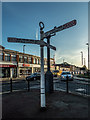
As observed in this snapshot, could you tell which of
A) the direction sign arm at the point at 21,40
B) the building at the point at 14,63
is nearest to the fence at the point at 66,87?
the direction sign arm at the point at 21,40

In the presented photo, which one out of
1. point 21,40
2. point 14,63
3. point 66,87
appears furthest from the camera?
point 14,63

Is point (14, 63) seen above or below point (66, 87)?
above

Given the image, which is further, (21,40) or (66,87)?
(66,87)

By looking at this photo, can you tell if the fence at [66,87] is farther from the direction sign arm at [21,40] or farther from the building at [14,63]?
the building at [14,63]

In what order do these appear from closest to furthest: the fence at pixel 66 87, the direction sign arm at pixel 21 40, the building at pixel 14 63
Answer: the direction sign arm at pixel 21 40, the fence at pixel 66 87, the building at pixel 14 63

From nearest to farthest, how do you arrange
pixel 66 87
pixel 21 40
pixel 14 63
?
pixel 21 40
pixel 66 87
pixel 14 63

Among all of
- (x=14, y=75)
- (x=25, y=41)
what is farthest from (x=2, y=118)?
(x=14, y=75)

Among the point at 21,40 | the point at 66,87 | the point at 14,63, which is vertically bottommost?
the point at 66,87

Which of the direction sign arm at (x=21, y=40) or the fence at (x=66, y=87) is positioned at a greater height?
the direction sign arm at (x=21, y=40)

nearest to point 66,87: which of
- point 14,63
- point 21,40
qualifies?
point 21,40

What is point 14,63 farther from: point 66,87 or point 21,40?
point 21,40

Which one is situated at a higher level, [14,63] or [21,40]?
[21,40]

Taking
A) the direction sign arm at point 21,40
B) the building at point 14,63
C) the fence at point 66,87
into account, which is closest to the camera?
the direction sign arm at point 21,40

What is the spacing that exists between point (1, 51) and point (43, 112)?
2324cm
